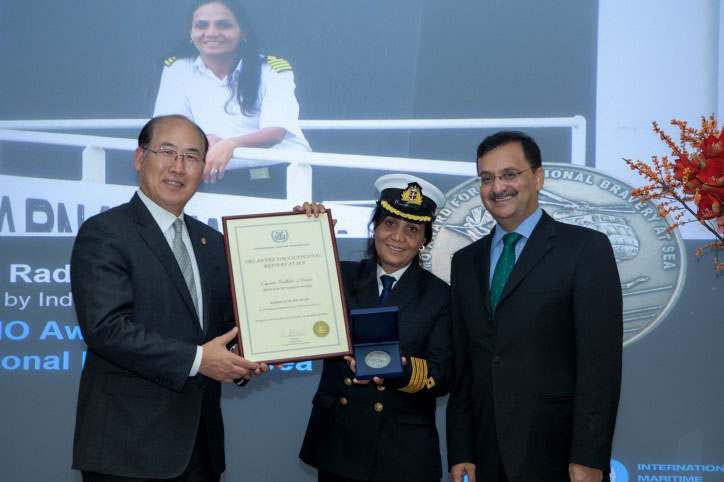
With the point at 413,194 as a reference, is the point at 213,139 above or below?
above

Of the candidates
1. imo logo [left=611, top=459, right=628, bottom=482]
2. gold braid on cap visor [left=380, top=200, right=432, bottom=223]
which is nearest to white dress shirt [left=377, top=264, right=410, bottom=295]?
gold braid on cap visor [left=380, top=200, right=432, bottom=223]

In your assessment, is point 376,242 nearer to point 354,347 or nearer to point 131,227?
point 354,347

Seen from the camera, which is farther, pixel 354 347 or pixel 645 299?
pixel 645 299

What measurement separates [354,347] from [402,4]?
70.0 inches

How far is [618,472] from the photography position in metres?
3.09

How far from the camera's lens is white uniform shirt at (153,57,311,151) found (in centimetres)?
320

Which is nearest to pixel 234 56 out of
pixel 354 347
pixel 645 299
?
pixel 354 347

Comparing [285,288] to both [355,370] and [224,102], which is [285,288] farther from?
[224,102]

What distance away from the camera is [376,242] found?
250 centimetres

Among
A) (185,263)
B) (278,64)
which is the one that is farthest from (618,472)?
(278,64)

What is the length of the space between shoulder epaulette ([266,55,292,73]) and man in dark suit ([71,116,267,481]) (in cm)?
110

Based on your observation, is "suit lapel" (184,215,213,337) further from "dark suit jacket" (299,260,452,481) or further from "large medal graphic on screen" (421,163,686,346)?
"large medal graphic on screen" (421,163,686,346)

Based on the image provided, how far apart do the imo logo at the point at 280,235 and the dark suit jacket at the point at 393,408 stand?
33 cm

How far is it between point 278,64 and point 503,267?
154cm
